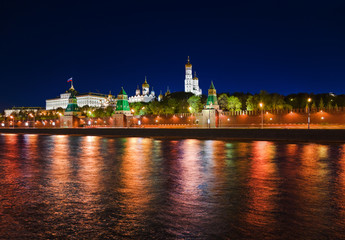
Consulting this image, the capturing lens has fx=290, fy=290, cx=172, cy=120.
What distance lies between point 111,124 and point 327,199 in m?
Answer: 53.9

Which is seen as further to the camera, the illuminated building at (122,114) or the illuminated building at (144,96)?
the illuminated building at (144,96)

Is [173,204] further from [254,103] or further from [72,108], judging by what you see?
[72,108]

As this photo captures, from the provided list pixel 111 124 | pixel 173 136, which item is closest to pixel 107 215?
pixel 173 136

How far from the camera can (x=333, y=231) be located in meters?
3.47

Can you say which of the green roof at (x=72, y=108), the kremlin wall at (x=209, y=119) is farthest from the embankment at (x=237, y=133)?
the green roof at (x=72, y=108)

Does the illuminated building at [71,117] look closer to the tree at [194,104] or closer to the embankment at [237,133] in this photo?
the embankment at [237,133]

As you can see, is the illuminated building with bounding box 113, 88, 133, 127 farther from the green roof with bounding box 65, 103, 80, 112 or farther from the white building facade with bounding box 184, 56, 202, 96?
the white building facade with bounding box 184, 56, 202, 96

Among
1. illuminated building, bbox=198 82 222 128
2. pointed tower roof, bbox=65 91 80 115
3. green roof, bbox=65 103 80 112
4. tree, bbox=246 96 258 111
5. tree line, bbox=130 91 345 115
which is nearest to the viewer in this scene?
illuminated building, bbox=198 82 222 128

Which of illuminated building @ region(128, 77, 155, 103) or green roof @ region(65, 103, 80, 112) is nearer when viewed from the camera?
green roof @ region(65, 103, 80, 112)

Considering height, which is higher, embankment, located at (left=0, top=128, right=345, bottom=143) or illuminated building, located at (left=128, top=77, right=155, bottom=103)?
illuminated building, located at (left=128, top=77, right=155, bottom=103)

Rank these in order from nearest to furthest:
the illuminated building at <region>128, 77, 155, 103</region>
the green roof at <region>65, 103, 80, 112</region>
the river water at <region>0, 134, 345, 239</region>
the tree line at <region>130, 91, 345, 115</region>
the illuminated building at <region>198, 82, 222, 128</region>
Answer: the river water at <region>0, 134, 345, 239</region>, the illuminated building at <region>198, 82, 222, 128</region>, the tree line at <region>130, 91, 345, 115</region>, the green roof at <region>65, 103, 80, 112</region>, the illuminated building at <region>128, 77, 155, 103</region>

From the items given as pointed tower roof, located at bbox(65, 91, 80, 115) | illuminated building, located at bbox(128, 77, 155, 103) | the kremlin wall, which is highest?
illuminated building, located at bbox(128, 77, 155, 103)

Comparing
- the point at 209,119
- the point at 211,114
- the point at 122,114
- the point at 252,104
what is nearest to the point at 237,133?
the point at 209,119

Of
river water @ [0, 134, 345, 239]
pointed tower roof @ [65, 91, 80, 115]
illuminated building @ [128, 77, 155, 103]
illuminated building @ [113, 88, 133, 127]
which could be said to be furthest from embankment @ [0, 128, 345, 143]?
illuminated building @ [128, 77, 155, 103]
